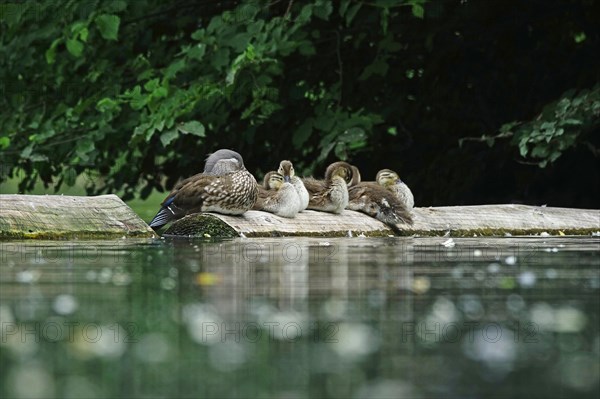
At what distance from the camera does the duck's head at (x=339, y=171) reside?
1394 cm

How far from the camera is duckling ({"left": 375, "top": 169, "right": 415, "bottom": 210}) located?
1392 cm

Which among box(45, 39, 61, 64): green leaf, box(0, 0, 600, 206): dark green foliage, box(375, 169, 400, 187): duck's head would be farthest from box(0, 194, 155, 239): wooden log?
box(45, 39, 61, 64): green leaf

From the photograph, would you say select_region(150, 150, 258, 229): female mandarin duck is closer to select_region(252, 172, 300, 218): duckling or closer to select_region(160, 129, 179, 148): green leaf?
select_region(252, 172, 300, 218): duckling

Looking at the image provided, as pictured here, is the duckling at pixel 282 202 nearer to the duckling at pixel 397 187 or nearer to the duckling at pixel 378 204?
the duckling at pixel 378 204

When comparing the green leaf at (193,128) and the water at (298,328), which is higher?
the green leaf at (193,128)

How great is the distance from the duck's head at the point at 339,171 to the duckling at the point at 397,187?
0.34 meters

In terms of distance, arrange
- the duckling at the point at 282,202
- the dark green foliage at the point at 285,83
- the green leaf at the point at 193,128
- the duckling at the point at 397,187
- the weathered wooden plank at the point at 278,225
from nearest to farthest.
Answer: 1. the weathered wooden plank at the point at 278,225
2. the duckling at the point at 282,202
3. the duckling at the point at 397,187
4. the green leaf at the point at 193,128
5. the dark green foliage at the point at 285,83

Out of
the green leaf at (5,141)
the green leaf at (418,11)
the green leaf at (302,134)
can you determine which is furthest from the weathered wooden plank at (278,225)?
the green leaf at (5,141)

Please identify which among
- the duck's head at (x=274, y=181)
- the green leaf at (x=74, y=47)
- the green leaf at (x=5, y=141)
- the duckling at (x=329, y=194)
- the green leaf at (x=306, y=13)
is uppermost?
the green leaf at (x=306, y=13)

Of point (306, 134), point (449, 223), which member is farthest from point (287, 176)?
point (306, 134)

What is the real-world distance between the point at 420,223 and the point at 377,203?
0.42 m

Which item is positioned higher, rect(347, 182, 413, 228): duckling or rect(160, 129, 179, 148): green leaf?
rect(160, 129, 179, 148): green leaf

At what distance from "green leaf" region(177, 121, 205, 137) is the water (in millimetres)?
6588

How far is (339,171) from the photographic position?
46.3 feet
